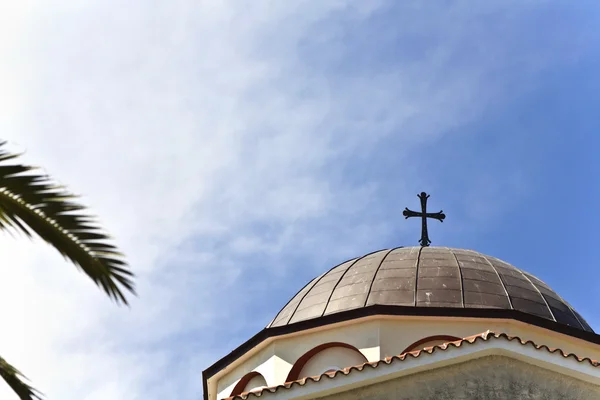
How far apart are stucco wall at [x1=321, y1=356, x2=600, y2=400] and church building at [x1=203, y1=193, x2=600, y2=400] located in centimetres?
1

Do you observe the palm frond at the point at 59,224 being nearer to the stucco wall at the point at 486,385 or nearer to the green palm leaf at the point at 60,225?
the green palm leaf at the point at 60,225

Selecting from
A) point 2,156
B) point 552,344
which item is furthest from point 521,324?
A: point 2,156

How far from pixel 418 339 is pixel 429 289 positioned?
122cm

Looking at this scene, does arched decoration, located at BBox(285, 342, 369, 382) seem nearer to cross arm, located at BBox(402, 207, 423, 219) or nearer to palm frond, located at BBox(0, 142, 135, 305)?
cross arm, located at BBox(402, 207, 423, 219)

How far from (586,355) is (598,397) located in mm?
3399

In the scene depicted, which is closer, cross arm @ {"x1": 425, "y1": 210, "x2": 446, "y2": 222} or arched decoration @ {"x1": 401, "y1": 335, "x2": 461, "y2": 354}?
arched decoration @ {"x1": 401, "y1": 335, "x2": 461, "y2": 354}

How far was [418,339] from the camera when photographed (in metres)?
13.5

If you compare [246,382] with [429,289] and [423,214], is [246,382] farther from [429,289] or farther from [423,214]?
[423,214]

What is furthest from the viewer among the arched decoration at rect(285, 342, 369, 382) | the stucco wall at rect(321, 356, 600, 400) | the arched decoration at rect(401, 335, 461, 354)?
the arched decoration at rect(285, 342, 369, 382)

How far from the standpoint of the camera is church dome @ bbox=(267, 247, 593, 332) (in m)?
14.1

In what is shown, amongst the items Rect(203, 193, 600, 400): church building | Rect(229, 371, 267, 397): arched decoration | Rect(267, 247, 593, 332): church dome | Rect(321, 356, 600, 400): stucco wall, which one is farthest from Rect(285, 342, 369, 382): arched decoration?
Rect(321, 356, 600, 400): stucco wall

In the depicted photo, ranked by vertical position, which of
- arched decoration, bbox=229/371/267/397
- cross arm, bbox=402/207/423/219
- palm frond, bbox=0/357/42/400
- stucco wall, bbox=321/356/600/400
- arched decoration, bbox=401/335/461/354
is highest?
cross arm, bbox=402/207/423/219

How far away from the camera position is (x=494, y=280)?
49.4ft

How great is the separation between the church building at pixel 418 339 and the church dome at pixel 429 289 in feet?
0.07
